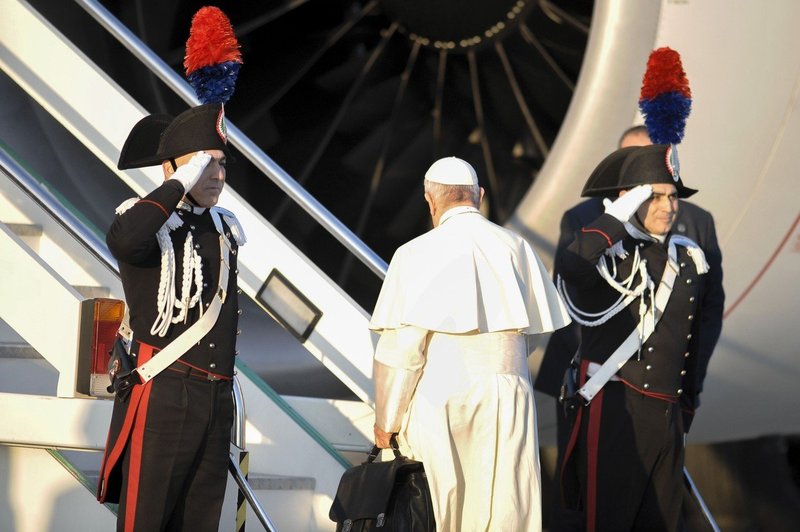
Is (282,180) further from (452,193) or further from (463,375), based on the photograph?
(463,375)

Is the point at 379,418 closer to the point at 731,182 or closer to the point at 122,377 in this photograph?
the point at 122,377

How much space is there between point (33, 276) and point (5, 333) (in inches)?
32.1

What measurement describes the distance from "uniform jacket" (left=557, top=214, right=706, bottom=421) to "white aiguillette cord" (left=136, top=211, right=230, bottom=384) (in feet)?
3.28

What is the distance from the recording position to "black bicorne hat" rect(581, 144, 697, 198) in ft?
12.0

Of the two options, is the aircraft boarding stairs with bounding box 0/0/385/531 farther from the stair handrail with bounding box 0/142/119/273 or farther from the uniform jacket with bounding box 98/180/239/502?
the uniform jacket with bounding box 98/180/239/502

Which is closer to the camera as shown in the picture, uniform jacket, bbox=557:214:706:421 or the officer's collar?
the officer's collar

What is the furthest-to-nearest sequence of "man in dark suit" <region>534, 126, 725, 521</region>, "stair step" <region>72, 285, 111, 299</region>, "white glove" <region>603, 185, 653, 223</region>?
"stair step" <region>72, 285, 111, 299</region>, "man in dark suit" <region>534, 126, 725, 521</region>, "white glove" <region>603, 185, 653, 223</region>

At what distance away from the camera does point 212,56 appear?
3307mm

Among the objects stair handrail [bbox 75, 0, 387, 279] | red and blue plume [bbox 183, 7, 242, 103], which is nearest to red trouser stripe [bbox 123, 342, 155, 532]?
red and blue plume [bbox 183, 7, 242, 103]

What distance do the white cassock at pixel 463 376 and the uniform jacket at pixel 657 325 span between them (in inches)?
17.7

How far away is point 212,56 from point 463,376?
100cm

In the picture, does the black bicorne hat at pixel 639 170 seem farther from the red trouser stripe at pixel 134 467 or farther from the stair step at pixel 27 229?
the stair step at pixel 27 229

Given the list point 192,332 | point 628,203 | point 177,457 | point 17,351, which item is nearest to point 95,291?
point 17,351

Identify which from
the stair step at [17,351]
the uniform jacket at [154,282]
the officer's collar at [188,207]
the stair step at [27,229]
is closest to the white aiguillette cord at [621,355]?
the uniform jacket at [154,282]
